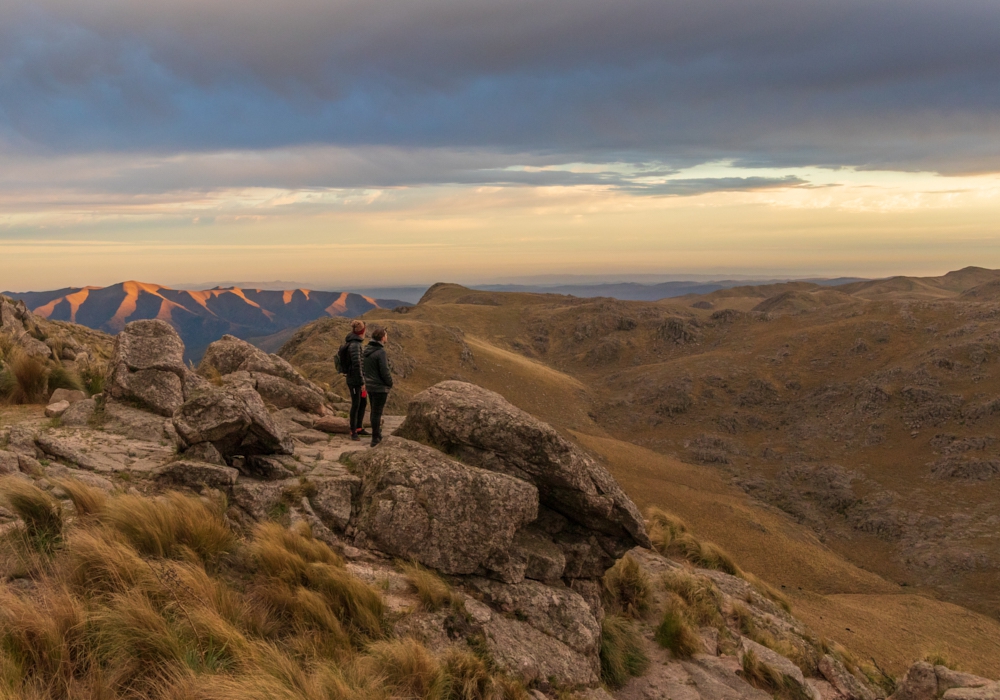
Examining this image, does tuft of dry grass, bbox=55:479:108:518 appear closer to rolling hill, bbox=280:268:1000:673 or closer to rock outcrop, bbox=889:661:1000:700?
rock outcrop, bbox=889:661:1000:700

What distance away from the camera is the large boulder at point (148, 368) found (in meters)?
12.6

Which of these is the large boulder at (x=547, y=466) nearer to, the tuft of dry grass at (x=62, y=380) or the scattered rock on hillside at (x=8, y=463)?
the scattered rock on hillside at (x=8, y=463)

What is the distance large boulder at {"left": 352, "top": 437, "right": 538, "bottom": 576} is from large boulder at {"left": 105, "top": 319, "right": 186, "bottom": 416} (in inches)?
237

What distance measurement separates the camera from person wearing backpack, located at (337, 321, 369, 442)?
13.5 metres

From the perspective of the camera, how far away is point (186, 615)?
19.1 ft

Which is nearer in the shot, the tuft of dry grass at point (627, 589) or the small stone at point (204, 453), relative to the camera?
the small stone at point (204, 453)

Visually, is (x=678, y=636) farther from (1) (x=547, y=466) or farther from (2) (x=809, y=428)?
(2) (x=809, y=428)

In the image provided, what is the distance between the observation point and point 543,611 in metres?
8.97

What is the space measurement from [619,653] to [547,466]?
340cm

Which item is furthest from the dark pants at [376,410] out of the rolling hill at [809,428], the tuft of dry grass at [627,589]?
the rolling hill at [809,428]

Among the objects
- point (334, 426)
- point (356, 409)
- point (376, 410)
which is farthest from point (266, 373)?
point (376, 410)

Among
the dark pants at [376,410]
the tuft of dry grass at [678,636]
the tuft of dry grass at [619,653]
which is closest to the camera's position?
the tuft of dry grass at [619,653]

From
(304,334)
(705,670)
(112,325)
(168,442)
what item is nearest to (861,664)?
(705,670)

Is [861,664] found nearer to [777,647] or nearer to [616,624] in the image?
[777,647]
